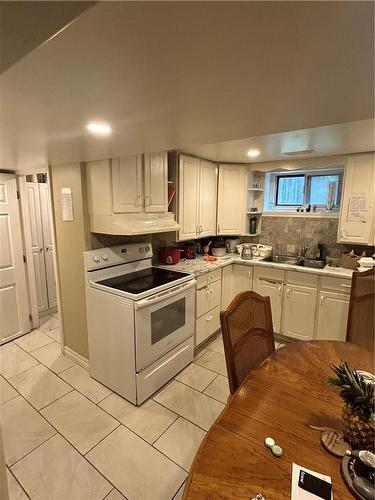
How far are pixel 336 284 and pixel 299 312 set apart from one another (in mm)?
517

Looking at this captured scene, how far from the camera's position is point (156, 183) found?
257 cm

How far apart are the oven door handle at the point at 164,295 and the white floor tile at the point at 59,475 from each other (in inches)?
41.3

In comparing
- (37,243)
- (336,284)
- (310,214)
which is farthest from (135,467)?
(310,214)

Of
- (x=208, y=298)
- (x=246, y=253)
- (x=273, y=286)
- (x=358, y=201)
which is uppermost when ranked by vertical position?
(x=358, y=201)

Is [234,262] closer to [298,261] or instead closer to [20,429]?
[298,261]

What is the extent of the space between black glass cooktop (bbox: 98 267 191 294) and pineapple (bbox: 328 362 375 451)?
157 cm

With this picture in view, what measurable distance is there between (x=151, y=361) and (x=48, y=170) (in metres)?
2.01

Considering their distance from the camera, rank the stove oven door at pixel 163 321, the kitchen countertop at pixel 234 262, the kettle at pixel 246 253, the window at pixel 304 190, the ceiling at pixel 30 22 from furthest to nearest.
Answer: the kettle at pixel 246 253
the window at pixel 304 190
the kitchen countertop at pixel 234 262
the stove oven door at pixel 163 321
the ceiling at pixel 30 22

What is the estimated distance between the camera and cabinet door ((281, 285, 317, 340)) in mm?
2885

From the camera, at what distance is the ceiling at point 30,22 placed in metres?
0.52

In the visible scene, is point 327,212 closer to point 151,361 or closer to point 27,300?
point 151,361

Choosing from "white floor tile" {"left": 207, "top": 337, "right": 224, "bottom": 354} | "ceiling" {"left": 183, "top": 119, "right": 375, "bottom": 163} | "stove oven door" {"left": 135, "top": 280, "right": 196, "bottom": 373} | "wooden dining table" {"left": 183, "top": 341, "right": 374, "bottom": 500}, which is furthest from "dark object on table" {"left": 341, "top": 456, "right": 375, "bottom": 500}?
"white floor tile" {"left": 207, "top": 337, "right": 224, "bottom": 354}

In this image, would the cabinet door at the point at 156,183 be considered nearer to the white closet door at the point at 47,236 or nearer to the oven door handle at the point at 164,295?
the oven door handle at the point at 164,295

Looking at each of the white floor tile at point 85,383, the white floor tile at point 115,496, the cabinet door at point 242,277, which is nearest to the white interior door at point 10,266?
the white floor tile at point 85,383
